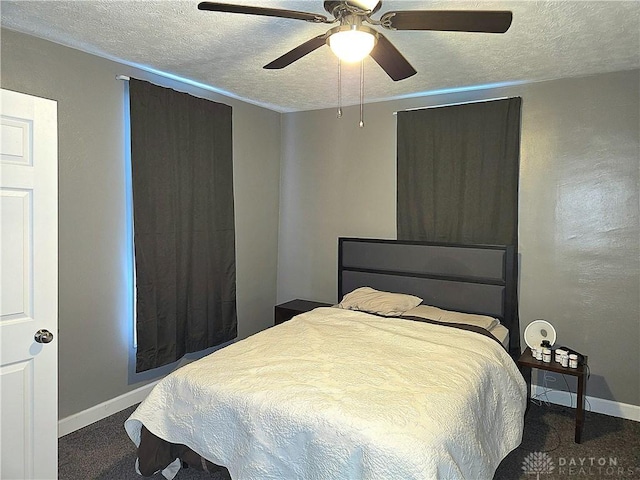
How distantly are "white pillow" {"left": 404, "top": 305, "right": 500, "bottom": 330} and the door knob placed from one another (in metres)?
2.36

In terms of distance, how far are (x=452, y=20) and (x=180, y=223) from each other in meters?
2.52

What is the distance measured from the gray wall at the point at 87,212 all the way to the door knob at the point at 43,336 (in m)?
0.89

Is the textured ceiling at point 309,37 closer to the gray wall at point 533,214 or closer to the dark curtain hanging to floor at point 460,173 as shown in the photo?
the gray wall at point 533,214

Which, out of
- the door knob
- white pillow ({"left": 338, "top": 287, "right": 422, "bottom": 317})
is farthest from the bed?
the door knob

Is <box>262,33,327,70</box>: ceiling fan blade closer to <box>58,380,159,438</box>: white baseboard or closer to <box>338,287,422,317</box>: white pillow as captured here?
<box>338,287,422,317</box>: white pillow

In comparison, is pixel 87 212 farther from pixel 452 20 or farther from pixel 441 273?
pixel 441 273

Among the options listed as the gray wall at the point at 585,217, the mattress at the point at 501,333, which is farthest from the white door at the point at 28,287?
the gray wall at the point at 585,217

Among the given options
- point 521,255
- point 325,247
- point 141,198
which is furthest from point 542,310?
point 141,198

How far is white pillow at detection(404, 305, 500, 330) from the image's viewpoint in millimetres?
3218

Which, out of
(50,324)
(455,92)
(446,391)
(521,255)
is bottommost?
(446,391)

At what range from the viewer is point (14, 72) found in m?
2.60

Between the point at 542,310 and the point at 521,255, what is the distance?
0.45 meters

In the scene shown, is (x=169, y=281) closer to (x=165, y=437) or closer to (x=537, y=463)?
(x=165, y=437)

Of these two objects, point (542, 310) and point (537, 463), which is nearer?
point (537, 463)
